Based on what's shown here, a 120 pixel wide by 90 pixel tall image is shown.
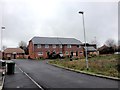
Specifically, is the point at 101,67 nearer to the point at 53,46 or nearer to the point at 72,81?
the point at 72,81

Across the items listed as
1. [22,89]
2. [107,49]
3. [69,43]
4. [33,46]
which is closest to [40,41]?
[33,46]

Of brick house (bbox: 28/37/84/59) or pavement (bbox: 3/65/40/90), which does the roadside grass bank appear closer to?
pavement (bbox: 3/65/40/90)

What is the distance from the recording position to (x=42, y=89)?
1414cm

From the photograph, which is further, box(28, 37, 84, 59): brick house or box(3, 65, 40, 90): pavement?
box(28, 37, 84, 59): brick house

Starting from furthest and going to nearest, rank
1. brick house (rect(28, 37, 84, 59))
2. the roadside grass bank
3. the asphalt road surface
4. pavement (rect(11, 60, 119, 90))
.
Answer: brick house (rect(28, 37, 84, 59)) < the roadside grass bank < the asphalt road surface < pavement (rect(11, 60, 119, 90))

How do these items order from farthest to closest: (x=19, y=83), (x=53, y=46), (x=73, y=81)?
(x=53, y=46) → (x=73, y=81) → (x=19, y=83)

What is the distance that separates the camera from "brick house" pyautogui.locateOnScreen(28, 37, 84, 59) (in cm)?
7206

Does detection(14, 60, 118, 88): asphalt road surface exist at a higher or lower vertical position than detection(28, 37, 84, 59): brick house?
lower

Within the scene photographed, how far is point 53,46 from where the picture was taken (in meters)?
74.8

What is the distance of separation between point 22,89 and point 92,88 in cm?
419

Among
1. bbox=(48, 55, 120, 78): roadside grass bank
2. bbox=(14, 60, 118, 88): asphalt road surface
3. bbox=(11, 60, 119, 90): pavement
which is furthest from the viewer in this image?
bbox=(48, 55, 120, 78): roadside grass bank

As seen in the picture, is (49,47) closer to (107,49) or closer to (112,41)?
(107,49)

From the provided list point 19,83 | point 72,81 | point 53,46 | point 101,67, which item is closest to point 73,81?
point 72,81

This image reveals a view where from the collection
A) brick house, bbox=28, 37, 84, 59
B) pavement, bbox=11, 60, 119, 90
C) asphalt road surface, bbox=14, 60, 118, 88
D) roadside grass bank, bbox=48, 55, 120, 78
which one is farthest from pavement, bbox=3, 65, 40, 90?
brick house, bbox=28, 37, 84, 59
